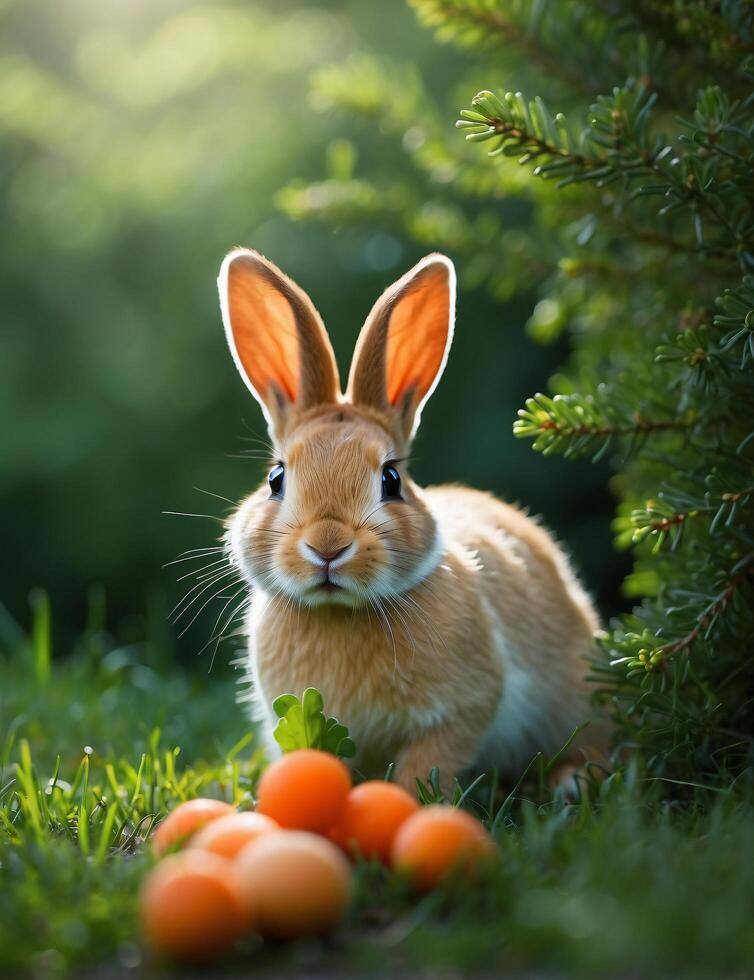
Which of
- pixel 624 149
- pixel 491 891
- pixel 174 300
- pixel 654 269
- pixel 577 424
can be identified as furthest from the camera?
pixel 174 300

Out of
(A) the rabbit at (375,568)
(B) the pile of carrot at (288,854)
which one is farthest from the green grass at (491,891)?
(A) the rabbit at (375,568)

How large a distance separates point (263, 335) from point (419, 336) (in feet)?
1.51

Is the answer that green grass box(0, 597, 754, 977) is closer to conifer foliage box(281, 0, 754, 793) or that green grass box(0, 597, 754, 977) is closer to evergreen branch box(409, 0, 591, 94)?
conifer foliage box(281, 0, 754, 793)

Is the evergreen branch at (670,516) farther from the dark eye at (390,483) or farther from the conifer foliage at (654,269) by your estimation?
the dark eye at (390,483)

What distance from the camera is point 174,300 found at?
5.71 meters

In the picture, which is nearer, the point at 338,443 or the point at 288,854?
the point at 288,854

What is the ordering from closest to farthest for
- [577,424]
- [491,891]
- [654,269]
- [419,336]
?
[491,891] → [577,424] → [419,336] → [654,269]

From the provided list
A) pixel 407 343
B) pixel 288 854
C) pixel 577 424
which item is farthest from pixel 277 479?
pixel 288 854

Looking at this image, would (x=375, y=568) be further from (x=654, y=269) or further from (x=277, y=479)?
(x=654, y=269)

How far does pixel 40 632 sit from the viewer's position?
4.42 metres

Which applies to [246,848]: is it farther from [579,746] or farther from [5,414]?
[5,414]

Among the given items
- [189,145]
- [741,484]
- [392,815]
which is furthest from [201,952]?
[189,145]

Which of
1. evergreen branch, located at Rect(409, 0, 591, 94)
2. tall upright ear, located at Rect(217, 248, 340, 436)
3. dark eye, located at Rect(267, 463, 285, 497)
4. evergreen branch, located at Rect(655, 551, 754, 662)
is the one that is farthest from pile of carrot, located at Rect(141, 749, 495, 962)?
evergreen branch, located at Rect(409, 0, 591, 94)

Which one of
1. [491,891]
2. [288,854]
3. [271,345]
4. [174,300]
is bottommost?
[491,891]
